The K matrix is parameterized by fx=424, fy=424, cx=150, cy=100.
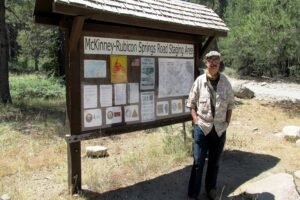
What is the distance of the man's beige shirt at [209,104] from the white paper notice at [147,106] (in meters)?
1.12

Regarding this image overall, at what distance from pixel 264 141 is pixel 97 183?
489 cm

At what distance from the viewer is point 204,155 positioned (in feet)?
19.1

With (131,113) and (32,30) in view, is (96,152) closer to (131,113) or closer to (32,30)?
(131,113)

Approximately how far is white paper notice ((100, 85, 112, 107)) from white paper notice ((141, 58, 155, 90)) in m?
0.82

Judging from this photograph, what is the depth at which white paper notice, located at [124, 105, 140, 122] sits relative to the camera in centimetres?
656

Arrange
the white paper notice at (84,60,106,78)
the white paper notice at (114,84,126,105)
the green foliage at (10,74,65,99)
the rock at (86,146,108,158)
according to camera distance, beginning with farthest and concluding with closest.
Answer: the green foliage at (10,74,65,99)
the rock at (86,146,108,158)
the white paper notice at (114,84,126,105)
the white paper notice at (84,60,106,78)

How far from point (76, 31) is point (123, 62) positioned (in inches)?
43.9

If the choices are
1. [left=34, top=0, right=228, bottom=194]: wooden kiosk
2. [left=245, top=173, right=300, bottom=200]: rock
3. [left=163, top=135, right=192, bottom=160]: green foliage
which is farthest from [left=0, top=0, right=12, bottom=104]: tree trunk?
[left=245, top=173, right=300, bottom=200]: rock

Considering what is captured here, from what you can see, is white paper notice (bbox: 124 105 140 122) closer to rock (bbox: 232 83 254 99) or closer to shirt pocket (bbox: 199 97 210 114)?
shirt pocket (bbox: 199 97 210 114)

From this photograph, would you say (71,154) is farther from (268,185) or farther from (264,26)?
(264,26)

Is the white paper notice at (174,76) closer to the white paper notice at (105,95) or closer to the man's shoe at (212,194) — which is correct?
the white paper notice at (105,95)

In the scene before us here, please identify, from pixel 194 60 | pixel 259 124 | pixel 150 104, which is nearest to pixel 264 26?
pixel 259 124

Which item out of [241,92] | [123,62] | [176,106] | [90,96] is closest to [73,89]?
[90,96]

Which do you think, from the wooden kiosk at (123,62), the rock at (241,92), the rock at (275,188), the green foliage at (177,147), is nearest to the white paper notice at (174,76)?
the wooden kiosk at (123,62)
